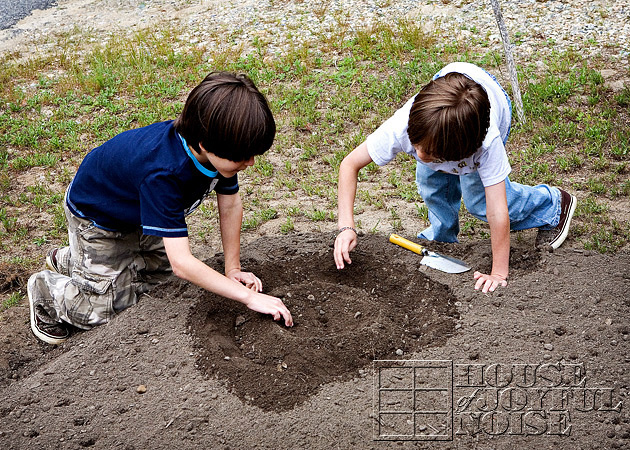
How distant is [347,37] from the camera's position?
7246mm

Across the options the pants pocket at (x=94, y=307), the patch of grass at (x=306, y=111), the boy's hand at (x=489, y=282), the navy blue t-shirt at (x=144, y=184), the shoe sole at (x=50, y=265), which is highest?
the navy blue t-shirt at (x=144, y=184)

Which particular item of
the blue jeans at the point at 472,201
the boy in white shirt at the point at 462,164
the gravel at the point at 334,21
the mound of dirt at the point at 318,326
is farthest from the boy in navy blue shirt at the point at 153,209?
the gravel at the point at 334,21

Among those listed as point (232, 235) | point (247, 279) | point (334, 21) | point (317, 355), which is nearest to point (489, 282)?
point (317, 355)

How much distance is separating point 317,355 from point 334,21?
5.83 metres

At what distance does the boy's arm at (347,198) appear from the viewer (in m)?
3.33

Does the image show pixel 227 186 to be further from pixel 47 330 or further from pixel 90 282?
pixel 47 330

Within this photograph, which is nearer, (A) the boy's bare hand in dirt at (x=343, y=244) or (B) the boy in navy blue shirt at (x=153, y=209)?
(B) the boy in navy blue shirt at (x=153, y=209)

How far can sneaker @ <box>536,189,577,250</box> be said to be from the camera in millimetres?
3777

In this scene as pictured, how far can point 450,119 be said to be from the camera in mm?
2730

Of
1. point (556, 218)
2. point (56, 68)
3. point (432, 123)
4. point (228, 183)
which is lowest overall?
point (56, 68)

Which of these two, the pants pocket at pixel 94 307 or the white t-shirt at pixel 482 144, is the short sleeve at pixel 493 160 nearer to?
the white t-shirt at pixel 482 144

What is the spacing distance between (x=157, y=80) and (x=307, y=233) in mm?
3356

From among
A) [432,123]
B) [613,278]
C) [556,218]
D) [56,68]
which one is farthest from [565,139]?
[56,68]

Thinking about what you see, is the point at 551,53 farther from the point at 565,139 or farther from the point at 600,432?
the point at 600,432
